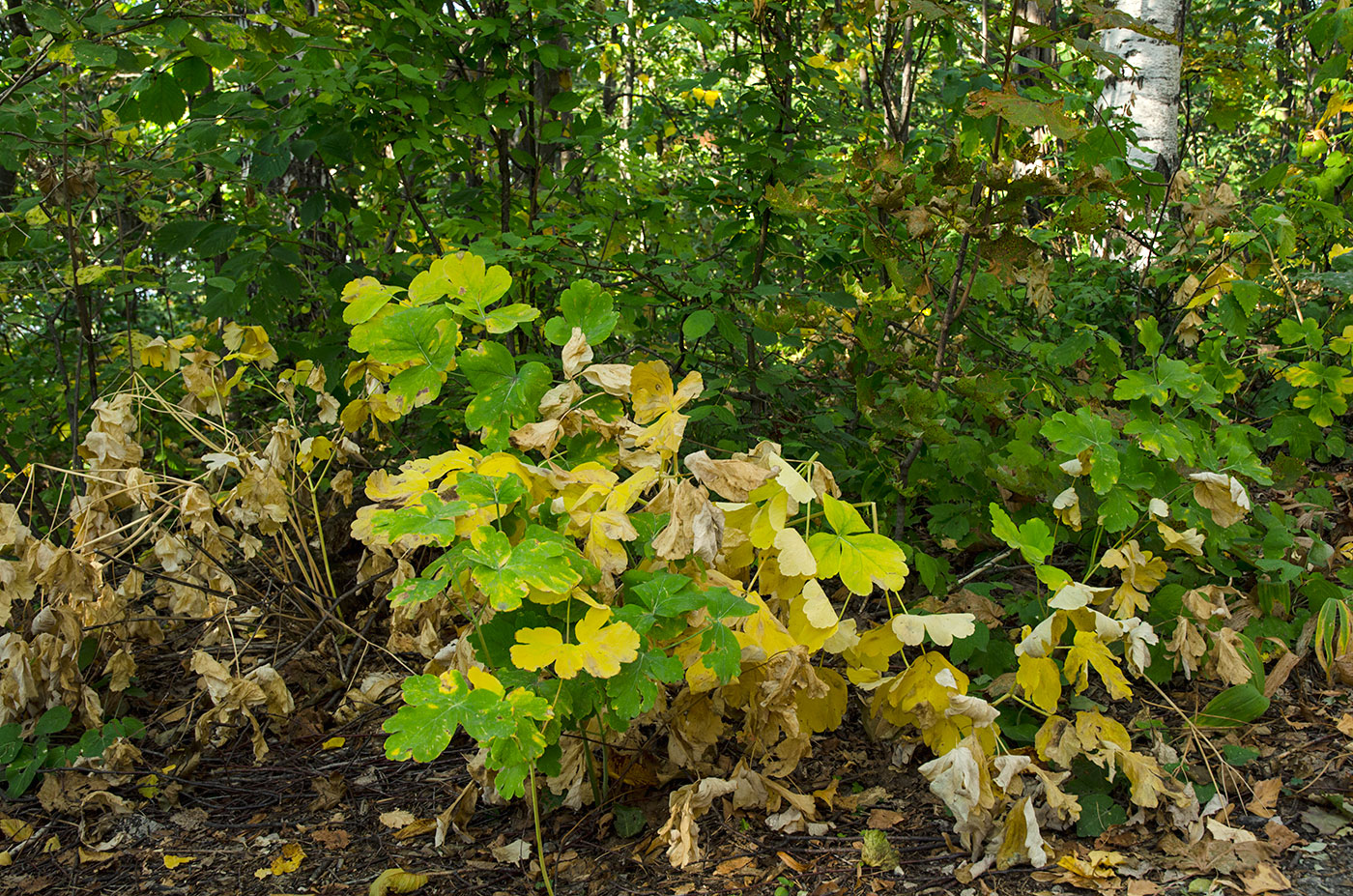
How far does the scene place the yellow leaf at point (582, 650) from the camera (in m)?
1.34

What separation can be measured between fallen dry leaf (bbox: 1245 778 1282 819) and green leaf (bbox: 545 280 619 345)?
1567mm

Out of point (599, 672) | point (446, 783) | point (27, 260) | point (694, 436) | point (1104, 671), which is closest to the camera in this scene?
point (599, 672)

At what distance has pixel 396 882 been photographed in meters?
1.70

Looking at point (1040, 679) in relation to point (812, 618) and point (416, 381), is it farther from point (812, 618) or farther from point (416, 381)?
point (416, 381)

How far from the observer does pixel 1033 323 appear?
3818 millimetres

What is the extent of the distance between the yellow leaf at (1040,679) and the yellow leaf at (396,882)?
1.23 metres

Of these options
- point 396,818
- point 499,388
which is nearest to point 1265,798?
point 499,388

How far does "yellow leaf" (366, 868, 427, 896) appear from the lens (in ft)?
5.54

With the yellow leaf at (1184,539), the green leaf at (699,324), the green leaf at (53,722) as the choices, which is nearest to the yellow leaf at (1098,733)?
the yellow leaf at (1184,539)

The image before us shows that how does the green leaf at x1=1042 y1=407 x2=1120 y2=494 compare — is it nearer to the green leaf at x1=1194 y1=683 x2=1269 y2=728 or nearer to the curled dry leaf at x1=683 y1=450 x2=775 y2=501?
the green leaf at x1=1194 y1=683 x2=1269 y2=728

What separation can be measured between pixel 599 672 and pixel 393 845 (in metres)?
0.90

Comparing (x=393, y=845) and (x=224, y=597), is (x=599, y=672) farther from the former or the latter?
(x=224, y=597)

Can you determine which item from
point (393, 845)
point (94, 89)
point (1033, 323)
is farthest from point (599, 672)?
point (94, 89)

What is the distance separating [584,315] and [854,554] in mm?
718
